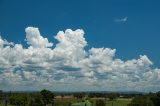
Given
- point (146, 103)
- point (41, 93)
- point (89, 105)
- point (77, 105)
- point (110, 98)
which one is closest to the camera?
point (89, 105)

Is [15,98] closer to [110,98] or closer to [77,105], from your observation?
[77,105]

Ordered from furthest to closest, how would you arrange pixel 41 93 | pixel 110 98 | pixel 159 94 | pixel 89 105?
pixel 110 98 → pixel 41 93 → pixel 159 94 → pixel 89 105

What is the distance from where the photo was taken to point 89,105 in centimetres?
4894

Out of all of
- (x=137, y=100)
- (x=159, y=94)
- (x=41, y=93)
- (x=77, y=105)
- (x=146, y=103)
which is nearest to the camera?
(x=77, y=105)

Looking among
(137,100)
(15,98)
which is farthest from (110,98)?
(15,98)

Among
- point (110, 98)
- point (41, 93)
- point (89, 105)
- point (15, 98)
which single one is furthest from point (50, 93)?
point (89, 105)

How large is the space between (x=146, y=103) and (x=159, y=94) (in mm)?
12599

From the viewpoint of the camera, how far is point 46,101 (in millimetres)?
80812

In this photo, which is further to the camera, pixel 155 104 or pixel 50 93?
pixel 50 93

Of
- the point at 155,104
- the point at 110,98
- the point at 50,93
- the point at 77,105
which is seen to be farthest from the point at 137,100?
the point at 110,98

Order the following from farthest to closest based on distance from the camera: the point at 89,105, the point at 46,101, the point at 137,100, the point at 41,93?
1. the point at 41,93
2. the point at 46,101
3. the point at 137,100
4. the point at 89,105

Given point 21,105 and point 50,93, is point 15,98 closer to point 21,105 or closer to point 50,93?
point 21,105

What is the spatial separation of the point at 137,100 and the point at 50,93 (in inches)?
1080

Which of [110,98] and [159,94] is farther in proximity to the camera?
[110,98]
